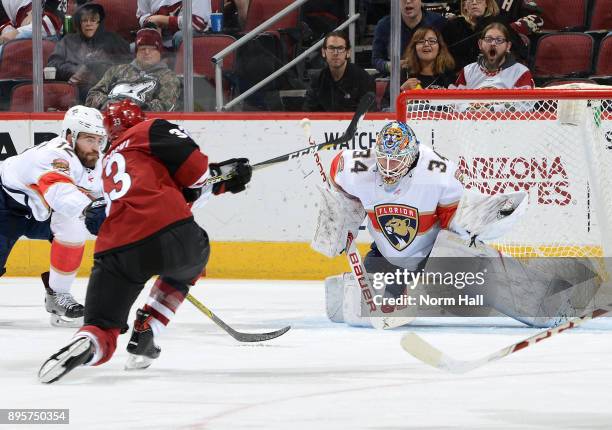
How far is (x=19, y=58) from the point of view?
7301mm

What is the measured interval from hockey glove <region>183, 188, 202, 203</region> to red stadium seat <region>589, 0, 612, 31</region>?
314 cm

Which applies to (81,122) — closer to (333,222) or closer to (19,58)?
(333,222)

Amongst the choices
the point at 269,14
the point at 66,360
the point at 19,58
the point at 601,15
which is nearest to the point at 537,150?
the point at 601,15

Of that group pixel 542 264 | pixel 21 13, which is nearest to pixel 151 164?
pixel 542 264

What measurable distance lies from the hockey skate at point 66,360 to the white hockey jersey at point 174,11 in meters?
3.48

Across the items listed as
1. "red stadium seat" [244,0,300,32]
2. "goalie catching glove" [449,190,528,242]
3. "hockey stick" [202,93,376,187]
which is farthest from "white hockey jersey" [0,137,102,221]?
"red stadium seat" [244,0,300,32]

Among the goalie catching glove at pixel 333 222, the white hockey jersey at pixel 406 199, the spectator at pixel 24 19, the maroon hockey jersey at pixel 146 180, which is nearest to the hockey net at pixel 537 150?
the white hockey jersey at pixel 406 199

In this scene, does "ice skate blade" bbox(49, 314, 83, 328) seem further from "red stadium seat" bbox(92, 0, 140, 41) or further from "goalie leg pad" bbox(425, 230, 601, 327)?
"red stadium seat" bbox(92, 0, 140, 41)

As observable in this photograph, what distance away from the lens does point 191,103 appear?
7.08 m

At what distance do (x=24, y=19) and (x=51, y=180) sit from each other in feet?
8.14

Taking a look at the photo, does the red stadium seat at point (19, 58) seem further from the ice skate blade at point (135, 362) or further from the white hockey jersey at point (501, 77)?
the ice skate blade at point (135, 362)

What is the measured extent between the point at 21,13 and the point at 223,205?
60.9 inches

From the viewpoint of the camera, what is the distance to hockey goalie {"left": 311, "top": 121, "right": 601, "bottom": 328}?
5.11 meters

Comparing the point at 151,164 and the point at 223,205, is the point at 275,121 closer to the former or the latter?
the point at 223,205
